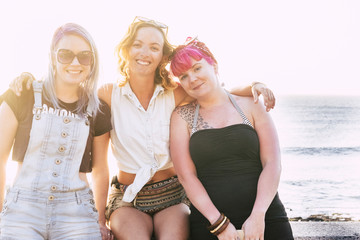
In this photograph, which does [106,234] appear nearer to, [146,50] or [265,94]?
[146,50]

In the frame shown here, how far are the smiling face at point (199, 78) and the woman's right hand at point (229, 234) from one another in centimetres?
126

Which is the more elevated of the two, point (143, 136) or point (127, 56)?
point (127, 56)

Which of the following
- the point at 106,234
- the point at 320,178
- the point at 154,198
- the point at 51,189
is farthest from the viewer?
the point at 320,178

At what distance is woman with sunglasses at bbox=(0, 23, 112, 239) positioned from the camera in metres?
2.82

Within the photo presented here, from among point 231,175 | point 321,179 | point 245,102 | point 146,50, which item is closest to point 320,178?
point 321,179

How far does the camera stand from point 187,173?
3.33m

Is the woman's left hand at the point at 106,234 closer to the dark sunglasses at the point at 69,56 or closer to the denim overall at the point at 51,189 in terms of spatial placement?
the denim overall at the point at 51,189

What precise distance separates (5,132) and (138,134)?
3.98 feet

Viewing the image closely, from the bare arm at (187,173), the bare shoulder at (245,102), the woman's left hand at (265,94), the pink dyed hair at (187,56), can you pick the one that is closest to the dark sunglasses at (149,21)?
the pink dyed hair at (187,56)

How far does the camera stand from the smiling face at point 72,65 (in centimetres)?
301

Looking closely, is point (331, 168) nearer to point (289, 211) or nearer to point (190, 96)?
point (289, 211)

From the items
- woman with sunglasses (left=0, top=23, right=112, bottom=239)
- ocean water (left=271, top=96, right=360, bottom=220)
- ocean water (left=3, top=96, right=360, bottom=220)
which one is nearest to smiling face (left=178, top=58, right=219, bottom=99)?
woman with sunglasses (left=0, top=23, right=112, bottom=239)

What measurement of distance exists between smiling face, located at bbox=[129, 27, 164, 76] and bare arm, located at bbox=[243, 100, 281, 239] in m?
1.11

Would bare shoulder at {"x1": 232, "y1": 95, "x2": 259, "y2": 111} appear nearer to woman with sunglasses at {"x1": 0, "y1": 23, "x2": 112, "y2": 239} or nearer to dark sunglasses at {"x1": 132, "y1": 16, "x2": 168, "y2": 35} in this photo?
dark sunglasses at {"x1": 132, "y1": 16, "x2": 168, "y2": 35}
